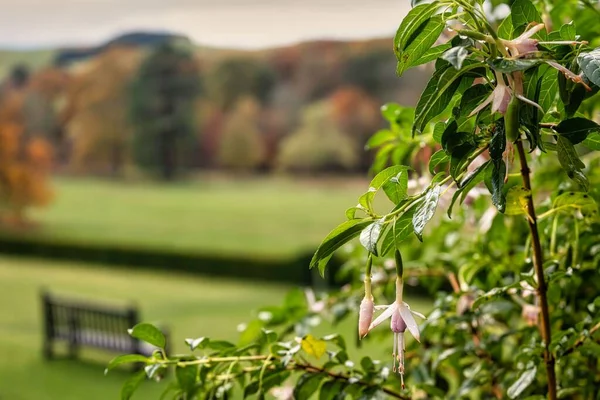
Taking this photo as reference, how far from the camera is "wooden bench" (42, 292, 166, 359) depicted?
2818mm

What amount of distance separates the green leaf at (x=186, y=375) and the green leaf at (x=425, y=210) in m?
0.27

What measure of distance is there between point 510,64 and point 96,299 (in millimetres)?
2995

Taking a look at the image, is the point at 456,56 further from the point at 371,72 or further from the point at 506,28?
the point at 371,72

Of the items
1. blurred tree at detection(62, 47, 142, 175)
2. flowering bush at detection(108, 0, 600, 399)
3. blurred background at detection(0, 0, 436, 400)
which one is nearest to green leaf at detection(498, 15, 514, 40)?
flowering bush at detection(108, 0, 600, 399)

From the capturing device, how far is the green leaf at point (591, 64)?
14.0 inches

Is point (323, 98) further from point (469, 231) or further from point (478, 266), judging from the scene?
point (478, 266)

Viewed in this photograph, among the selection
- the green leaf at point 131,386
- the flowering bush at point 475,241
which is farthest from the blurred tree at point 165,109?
the green leaf at point 131,386

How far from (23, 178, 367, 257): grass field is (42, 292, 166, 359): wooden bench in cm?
31

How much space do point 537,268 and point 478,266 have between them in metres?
0.21

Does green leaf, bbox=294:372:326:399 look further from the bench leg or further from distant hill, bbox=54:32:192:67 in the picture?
the bench leg

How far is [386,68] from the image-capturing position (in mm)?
2666

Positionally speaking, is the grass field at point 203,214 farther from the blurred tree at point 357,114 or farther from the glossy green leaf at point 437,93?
the glossy green leaf at point 437,93

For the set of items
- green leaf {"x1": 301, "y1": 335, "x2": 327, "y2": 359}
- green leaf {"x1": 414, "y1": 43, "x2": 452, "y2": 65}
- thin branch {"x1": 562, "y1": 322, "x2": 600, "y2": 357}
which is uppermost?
green leaf {"x1": 414, "y1": 43, "x2": 452, "y2": 65}

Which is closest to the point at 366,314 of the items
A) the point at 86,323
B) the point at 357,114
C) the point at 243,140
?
the point at 357,114
